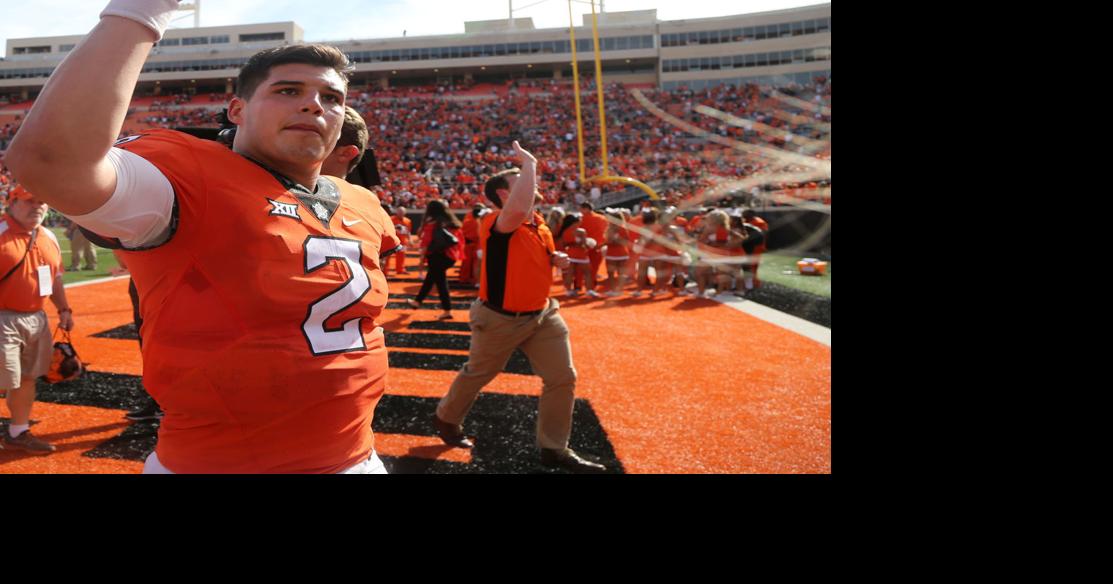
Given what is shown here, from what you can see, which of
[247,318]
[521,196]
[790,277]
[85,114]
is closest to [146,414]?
[521,196]

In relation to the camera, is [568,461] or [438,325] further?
[438,325]

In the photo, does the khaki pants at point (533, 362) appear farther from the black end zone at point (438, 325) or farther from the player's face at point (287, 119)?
the black end zone at point (438, 325)

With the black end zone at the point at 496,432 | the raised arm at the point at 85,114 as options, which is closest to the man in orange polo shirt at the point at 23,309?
the black end zone at the point at 496,432

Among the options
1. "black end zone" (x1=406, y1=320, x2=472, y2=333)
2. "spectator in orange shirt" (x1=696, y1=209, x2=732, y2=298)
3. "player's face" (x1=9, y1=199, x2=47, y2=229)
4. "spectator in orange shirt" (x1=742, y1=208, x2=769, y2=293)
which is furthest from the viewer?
"spectator in orange shirt" (x1=742, y1=208, x2=769, y2=293)

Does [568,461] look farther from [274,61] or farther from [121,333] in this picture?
[121,333]

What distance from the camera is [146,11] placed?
835 mm

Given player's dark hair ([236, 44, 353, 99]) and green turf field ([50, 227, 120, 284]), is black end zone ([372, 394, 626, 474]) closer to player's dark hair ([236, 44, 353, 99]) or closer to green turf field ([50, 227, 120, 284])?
player's dark hair ([236, 44, 353, 99])

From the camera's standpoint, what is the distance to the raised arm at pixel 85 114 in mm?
768

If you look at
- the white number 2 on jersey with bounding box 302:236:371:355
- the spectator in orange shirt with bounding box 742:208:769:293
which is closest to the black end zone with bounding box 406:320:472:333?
the spectator in orange shirt with bounding box 742:208:769:293

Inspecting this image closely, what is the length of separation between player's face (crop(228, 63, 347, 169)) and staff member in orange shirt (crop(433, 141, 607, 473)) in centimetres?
190

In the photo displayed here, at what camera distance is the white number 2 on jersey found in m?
1.18

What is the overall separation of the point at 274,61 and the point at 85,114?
1.71ft

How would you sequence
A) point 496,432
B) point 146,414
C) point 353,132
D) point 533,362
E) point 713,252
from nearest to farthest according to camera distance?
point 353,132 < point 533,362 < point 146,414 < point 496,432 < point 713,252

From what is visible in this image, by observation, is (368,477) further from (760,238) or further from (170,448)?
(760,238)
